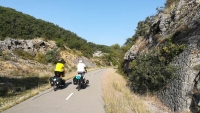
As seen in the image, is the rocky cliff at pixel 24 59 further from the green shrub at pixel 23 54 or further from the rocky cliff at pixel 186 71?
the rocky cliff at pixel 186 71

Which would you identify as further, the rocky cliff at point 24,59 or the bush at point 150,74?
the rocky cliff at point 24,59

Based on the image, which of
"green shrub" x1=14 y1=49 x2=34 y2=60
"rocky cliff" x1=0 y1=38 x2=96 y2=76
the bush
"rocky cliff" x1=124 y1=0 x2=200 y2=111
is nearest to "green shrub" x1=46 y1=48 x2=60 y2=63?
"rocky cliff" x1=0 y1=38 x2=96 y2=76

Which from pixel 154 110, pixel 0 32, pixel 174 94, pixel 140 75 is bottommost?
pixel 154 110

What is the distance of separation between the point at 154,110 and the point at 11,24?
235 ft

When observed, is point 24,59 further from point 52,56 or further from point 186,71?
point 186,71

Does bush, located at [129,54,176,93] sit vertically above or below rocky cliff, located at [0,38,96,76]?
below

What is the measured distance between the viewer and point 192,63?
8.79 m

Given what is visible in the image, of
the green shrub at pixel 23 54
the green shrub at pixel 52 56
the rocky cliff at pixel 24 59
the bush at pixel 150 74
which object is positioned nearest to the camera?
the bush at pixel 150 74

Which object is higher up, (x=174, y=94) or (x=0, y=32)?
(x=0, y=32)

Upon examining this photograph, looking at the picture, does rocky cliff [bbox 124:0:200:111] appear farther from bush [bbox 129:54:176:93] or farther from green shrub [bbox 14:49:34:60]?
green shrub [bbox 14:49:34:60]

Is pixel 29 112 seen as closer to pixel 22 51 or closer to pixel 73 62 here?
pixel 22 51

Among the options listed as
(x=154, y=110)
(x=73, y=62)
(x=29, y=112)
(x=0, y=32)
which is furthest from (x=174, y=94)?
(x=0, y=32)

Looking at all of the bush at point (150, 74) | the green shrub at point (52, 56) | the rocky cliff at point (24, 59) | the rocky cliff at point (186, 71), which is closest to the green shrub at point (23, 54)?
the rocky cliff at point (24, 59)

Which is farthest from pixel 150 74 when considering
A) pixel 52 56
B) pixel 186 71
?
pixel 52 56
